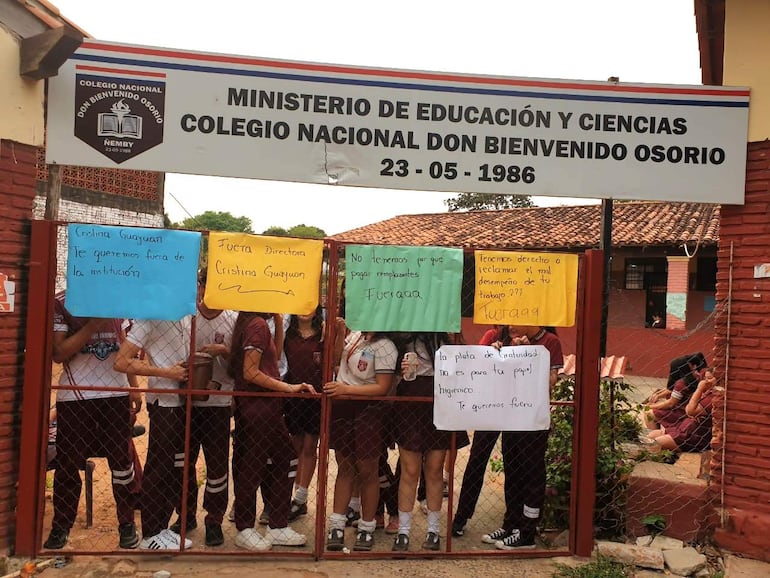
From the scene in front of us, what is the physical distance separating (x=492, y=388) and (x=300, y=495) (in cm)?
177

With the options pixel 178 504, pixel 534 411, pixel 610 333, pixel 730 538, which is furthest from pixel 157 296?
pixel 610 333

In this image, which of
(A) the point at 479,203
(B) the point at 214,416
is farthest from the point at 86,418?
(A) the point at 479,203

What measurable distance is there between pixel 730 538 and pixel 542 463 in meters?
1.40

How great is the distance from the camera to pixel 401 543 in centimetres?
414

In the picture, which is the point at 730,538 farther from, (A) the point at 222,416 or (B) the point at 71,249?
(B) the point at 71,249

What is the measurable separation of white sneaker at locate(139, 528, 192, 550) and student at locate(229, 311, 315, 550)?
0.40 metres

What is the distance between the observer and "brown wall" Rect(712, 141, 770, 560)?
4199 millimetres

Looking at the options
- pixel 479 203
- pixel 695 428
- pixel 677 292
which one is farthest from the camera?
pixel 479 203

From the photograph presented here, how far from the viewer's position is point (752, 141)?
439 cm

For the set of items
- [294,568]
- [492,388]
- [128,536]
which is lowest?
[294,568]

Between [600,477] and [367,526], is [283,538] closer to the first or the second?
[367,526]

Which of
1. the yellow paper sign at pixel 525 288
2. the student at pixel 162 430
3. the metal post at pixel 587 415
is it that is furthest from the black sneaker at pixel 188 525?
the metal post at pixel 587 415

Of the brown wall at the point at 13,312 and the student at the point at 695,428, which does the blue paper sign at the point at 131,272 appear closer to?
the brown wall at the point at 13,312

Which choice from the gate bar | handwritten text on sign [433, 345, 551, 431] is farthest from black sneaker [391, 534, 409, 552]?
the gate bar
